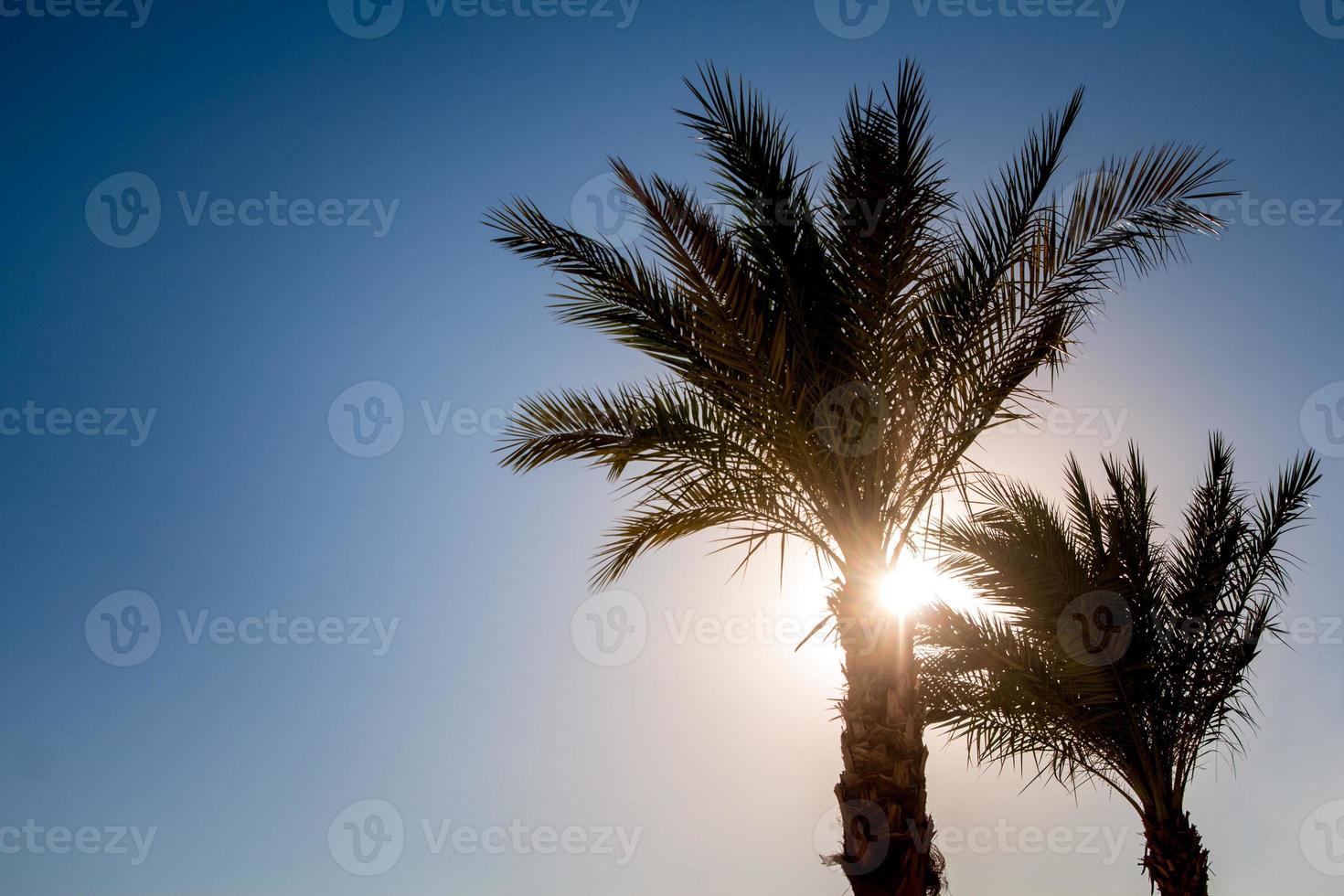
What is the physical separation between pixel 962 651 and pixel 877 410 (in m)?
4.21

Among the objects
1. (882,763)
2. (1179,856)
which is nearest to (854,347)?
(882,763)

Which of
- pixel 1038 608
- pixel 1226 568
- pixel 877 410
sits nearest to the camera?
pixel 877 410

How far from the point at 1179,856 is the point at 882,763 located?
5.85 metres

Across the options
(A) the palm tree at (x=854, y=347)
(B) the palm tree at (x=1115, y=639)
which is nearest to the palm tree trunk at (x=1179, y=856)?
(B) the palm tree at (x=1115, y=639)

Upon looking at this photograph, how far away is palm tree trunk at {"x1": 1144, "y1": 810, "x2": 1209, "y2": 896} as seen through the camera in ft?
35.3

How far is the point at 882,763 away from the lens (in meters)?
7.44

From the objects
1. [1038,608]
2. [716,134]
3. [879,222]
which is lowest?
[1038,608]

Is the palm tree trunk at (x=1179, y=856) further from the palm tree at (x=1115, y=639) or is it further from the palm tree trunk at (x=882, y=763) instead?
the palm tree trunk at (x=882, y=763)

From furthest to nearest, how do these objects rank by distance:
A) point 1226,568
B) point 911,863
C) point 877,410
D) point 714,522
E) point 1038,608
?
point 1226,568, point 1038,608, point 714,522, point 877,410, point 911,863

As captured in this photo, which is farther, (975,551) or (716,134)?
(975,551)

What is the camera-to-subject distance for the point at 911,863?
723 cm

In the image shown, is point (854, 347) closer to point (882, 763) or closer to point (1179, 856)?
point (882, 763)

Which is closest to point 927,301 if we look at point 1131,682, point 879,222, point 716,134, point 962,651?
point 879,222

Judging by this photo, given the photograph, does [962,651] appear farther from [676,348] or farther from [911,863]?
[676,348]
